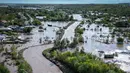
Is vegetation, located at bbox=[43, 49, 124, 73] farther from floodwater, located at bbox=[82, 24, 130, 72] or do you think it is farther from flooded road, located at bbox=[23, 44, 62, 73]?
floodwater, located at bbox=[82, 24, 130, 72]

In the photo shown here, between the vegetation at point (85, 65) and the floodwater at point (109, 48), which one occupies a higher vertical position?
the vegetation at point (85, 65)

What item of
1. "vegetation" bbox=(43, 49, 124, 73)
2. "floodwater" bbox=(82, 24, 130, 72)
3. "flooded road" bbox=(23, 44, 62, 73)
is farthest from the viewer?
"floodwater" bbox=(82, 24, 130, 72)

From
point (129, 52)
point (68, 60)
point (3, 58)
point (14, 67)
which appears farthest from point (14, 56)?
point (129, 52)

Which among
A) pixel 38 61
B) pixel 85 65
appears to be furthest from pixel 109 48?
pixel 85 65

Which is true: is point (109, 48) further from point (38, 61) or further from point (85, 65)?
point (85, 65)

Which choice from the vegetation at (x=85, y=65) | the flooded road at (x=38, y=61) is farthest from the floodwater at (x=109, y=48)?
the flooded road at (x=38, y=61)

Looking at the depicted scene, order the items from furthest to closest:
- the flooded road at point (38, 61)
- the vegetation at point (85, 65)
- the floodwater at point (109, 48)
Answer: the floodwater at point (109, 48) → the flooded road at point (38, 61) → the vegetation at point (85, 65)

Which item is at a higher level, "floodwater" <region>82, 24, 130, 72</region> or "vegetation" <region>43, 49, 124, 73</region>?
"vegetation" <region>43, 49, 124, 73</region>

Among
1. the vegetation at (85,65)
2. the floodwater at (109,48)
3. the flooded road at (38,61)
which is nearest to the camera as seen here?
the vegetation at (85,65)

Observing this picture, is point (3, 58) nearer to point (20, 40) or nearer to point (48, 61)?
point (48, 61)

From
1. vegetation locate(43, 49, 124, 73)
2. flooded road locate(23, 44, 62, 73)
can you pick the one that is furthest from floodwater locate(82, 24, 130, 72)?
flooded road locate(23, 44, 62, 73)

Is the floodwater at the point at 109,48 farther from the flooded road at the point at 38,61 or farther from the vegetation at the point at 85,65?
the flooded road at the point at 38,61
